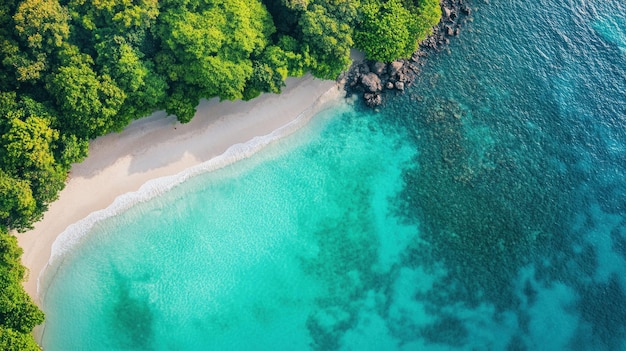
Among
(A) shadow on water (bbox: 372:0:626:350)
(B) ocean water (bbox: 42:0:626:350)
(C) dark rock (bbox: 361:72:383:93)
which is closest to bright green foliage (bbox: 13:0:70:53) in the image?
(B) ocean water (bbox: 42:0:626:350)

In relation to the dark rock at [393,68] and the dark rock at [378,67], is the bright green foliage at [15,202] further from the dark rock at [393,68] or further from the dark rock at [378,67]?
the dark rock at [393,68]

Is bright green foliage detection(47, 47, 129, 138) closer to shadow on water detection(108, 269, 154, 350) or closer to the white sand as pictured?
the white sand

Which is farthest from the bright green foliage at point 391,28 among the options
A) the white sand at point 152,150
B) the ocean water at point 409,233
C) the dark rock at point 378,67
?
the white sand at point 152,150

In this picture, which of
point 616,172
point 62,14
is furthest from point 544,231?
point 62,14

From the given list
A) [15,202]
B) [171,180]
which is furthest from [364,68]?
[15,202]

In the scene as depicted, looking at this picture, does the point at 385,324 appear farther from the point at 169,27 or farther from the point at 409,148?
the point at 169,27

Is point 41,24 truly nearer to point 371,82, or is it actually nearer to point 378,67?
point 371,82
